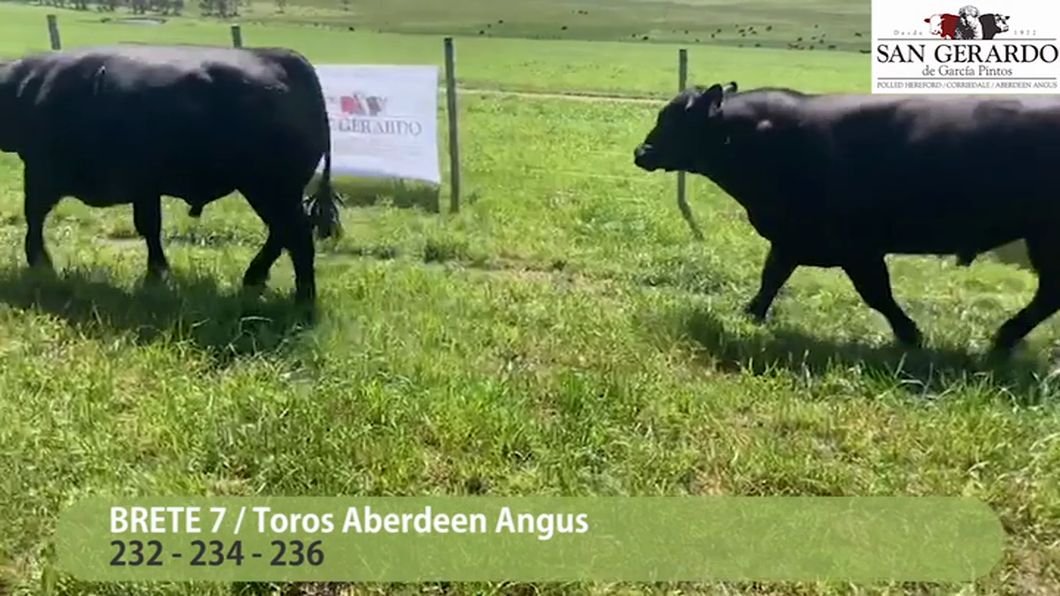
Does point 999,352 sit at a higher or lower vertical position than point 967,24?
lower

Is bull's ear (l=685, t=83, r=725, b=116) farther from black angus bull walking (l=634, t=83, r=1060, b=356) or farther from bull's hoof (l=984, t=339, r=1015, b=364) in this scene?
bull's hoof (l=984, t=339, r=1015, b=364)

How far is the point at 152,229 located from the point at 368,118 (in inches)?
137

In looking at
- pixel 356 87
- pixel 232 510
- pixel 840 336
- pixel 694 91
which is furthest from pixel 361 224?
pixel 232 510

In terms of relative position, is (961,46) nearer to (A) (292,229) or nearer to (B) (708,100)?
(B) (708,100)

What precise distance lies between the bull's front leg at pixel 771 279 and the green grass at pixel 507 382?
0.11 m

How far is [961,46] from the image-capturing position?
6910 millimetres

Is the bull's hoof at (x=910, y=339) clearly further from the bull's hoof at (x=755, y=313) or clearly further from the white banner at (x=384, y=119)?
the white banner at (x=384, y=119)

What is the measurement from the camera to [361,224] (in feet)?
26.4

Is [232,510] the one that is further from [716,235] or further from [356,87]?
[356,87]

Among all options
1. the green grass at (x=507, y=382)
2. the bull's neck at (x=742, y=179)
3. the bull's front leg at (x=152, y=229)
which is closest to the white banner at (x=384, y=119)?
the green grass at (x=507, y=382)

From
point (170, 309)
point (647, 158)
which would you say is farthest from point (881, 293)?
point (170, 309)

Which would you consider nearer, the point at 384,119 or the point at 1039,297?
the point at 1039,297

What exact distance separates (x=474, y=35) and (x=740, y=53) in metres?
4.69
